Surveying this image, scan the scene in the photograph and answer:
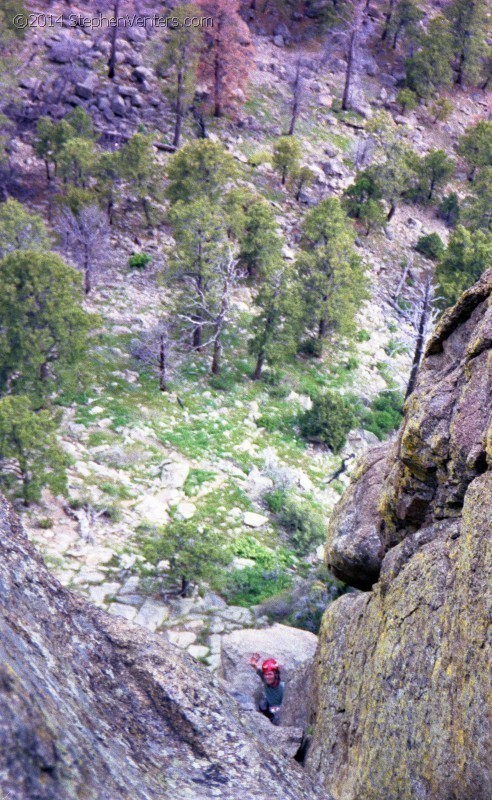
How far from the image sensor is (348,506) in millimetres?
10203

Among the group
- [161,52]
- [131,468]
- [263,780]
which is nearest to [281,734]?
[263,780]

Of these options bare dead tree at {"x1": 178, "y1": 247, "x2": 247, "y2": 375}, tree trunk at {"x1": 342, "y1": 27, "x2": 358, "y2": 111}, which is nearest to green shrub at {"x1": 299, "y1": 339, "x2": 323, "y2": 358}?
bare dead tree at {"x1": 178, "y1": 247, "x2": 247, "y2": 375}

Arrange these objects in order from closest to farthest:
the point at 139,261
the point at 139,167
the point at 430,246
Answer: the point at 139,261 < the point at 139,167 < the point at 430,246

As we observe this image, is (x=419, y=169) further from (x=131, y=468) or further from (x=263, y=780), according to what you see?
(x=263, y=780)

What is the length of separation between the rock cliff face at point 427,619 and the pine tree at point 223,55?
122ft

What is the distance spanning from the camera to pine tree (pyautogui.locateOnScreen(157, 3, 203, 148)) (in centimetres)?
3659

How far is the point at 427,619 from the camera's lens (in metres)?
5.95

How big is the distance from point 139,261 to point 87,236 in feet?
10.0

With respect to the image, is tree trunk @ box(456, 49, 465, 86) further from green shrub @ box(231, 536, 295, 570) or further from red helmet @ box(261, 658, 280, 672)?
red helmet @ box(261, 658, 280, 672)

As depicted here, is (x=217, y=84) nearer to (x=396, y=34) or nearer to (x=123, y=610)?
(x=396, y=34)

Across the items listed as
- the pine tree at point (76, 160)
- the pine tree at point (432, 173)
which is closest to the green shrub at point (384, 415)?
the pine tree at point (76, 160)

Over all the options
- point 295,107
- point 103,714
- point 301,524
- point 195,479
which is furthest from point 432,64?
point 103,714

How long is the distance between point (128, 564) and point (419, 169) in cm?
3461

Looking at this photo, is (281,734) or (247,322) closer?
(281,734)
